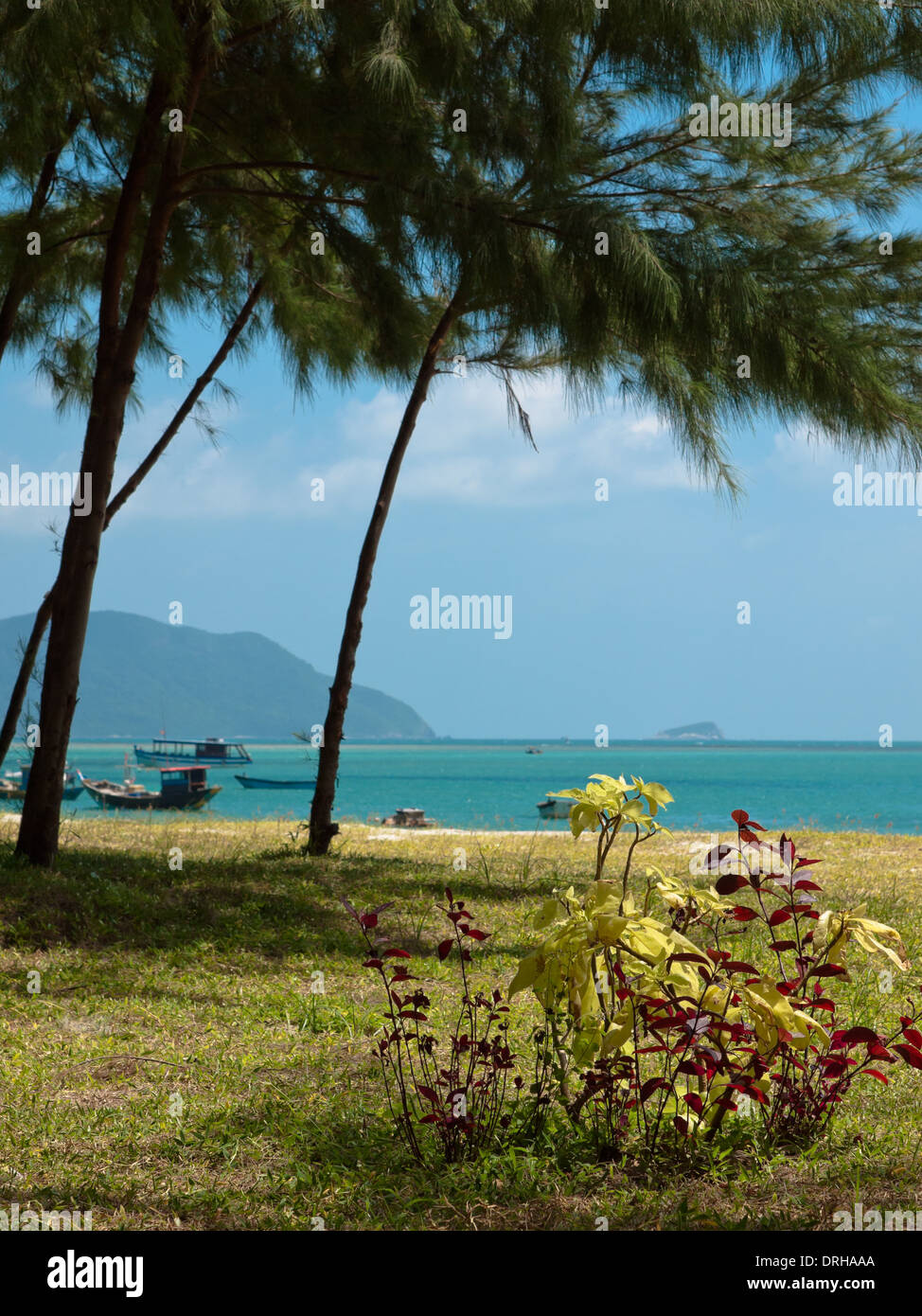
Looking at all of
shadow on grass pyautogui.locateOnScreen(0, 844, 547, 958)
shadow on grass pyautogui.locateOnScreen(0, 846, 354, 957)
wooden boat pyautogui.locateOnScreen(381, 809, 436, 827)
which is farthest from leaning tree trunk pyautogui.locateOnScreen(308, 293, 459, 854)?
wooden boat pyautogui.locateOnScreen(381, 809, 436, 827)

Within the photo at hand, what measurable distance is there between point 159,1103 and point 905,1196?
2.08m

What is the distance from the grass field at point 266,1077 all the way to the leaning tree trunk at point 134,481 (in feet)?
5.47

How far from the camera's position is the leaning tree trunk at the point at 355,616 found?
8.35m

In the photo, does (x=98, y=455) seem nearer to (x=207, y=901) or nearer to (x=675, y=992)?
(x=207, y=901)

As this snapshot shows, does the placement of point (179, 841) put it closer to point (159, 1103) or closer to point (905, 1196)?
point (159, 1103)

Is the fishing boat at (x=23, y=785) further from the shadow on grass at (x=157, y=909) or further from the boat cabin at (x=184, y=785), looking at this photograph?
the shadow on grass at (x=157, y=909)

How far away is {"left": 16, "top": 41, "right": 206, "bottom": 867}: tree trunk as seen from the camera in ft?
21.2

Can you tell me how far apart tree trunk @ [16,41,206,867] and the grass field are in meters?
0.52

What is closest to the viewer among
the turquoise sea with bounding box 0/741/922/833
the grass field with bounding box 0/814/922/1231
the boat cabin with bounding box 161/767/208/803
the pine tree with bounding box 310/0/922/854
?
the grass field with bounding box 0/814/922/1231

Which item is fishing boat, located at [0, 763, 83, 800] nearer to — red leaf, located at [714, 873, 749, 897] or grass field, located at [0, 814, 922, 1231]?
grass field, located at [0, 814, 922, 1231]

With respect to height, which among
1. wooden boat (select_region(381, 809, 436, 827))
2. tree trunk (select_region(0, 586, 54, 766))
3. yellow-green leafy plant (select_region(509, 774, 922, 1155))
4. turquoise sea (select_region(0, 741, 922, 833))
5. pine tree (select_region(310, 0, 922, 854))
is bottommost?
turquoise sea (select_region(0, 741, 922, 833))

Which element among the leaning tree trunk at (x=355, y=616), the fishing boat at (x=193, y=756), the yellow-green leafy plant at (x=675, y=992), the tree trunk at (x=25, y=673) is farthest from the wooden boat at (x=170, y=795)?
the fishing boat at (x=193, y=756)

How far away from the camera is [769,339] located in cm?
515
